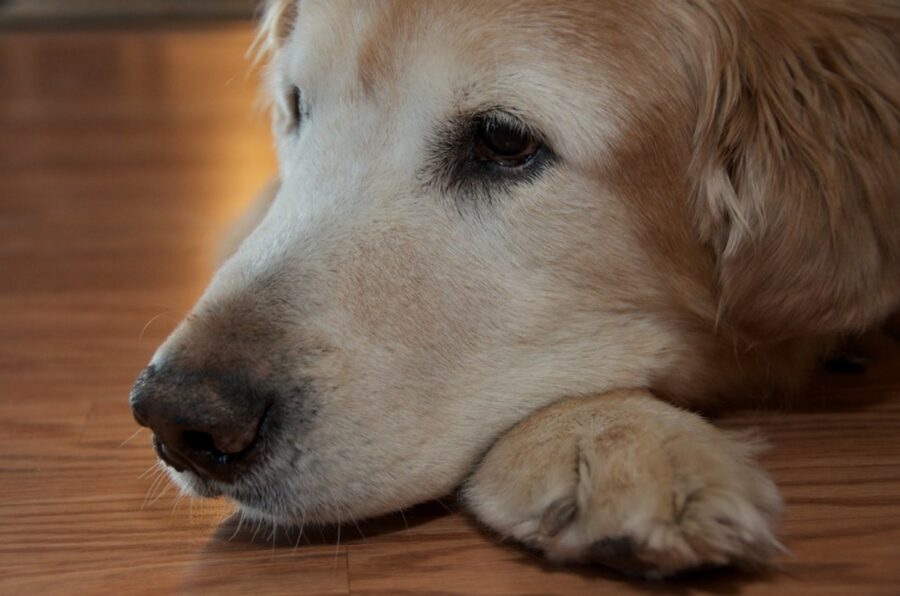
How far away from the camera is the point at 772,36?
1803 mm

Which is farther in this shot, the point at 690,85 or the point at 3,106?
the point at 3,106

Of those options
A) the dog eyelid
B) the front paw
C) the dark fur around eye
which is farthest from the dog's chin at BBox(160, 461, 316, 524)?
the dog eyelid

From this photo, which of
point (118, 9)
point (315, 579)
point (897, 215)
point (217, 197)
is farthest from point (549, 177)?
point (118, 9)

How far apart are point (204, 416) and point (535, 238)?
543 mm

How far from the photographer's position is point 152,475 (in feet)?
6.30

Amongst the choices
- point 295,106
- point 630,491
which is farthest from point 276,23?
point 630,491

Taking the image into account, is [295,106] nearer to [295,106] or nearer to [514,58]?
[295,106]

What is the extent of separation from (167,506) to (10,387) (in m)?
0.61

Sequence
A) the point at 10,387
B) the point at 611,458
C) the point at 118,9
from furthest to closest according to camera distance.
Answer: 1. the point at 118,9
2. the point at 10,387
3. the point at 611,458

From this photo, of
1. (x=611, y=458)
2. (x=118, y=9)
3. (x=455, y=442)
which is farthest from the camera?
(x=118, y=9)

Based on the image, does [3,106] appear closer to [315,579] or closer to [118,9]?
[118,9]

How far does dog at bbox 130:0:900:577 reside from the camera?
166 centimetres

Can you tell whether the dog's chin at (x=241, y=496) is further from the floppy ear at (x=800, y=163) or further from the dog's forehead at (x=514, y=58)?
the floppy ear at (x=800, y=163)

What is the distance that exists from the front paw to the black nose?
332mm
